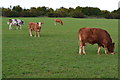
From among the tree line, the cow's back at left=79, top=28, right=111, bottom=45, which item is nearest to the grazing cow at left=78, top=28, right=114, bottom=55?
the cow's back at left=79, top=28, right=111, bottom=45

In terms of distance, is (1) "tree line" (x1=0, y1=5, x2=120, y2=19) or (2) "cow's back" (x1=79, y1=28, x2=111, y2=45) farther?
(1) "tree line" (x1=0, y1=5, x2=120, y2=19)

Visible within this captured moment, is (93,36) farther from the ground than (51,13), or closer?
closer

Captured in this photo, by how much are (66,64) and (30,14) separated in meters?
70.1

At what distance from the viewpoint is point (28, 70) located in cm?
834

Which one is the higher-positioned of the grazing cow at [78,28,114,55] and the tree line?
the tree line

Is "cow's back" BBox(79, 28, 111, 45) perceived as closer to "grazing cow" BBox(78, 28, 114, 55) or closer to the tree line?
"grazing cow" BBox(78, 28, 114, 55)

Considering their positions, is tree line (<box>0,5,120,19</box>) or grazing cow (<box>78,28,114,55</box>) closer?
grazing cow (<box>78,28,114,55</box>)

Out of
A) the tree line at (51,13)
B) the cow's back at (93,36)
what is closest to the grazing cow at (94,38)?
the cow's back at (93,36)

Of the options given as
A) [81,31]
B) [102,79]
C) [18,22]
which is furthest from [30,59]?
[18,22]

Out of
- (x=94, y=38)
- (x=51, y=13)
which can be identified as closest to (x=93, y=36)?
(x=94, y=38)

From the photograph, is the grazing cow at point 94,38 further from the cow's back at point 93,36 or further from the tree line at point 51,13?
the tree line at point 51,13

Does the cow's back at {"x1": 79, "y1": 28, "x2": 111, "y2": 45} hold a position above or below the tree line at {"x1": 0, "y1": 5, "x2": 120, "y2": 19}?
below

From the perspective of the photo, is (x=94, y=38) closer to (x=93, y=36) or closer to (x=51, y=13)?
(x=93, y=36)

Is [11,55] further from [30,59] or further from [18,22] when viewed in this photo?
[18,22]
